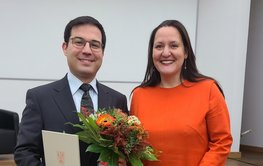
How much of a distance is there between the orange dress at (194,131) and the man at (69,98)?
0.97 ft

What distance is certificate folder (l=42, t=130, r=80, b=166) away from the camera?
55.4 inches

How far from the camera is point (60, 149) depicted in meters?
1.46

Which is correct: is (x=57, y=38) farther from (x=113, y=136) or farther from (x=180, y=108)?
(x=113, y=136)

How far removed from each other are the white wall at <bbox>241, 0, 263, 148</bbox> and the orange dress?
215 inches

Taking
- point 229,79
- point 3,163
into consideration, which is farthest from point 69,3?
point 229,79

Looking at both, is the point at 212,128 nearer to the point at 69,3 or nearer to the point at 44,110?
the point at 44,110

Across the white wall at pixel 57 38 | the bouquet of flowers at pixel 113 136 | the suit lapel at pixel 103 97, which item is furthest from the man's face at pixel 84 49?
the white wall at pixel 57 38

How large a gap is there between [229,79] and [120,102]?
4.51 metres

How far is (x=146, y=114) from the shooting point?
1990mm

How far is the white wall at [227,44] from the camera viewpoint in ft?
19.6

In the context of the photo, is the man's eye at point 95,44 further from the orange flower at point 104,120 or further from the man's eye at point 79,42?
the orange flower at point 104,120

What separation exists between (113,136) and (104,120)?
75 mm

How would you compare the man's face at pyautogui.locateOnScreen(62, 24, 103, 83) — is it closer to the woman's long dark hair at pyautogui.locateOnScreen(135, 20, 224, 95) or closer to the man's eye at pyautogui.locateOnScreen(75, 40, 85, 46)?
the man's eye at pyautogui.locateOnScreen(75, 40, 85, 46)

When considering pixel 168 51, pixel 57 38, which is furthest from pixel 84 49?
pixel 57 38
